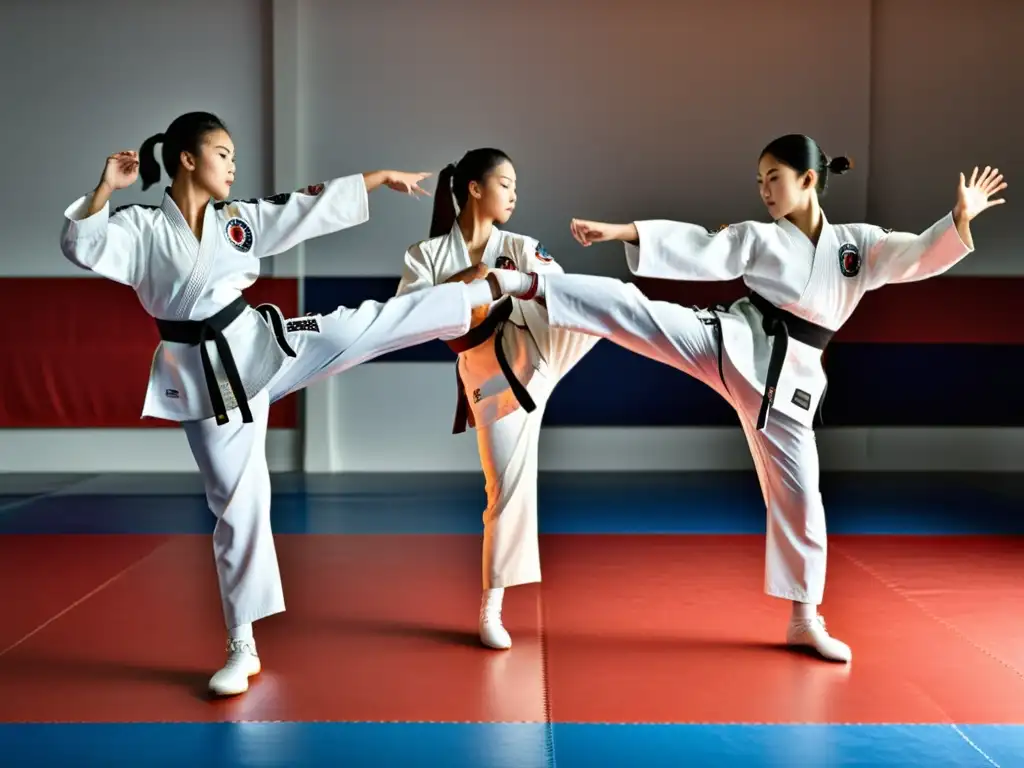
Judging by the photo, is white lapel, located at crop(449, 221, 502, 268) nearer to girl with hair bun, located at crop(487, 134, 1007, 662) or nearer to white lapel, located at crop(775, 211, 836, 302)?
girl with hair bun, located at crop(487, 134, 1007, 662)

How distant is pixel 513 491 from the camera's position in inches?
119

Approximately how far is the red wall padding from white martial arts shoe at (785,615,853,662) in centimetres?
443

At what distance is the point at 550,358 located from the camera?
3064mm

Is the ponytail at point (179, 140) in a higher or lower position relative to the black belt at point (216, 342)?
higher

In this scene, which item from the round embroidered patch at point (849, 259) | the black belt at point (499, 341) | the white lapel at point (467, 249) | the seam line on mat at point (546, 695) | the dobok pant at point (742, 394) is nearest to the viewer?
the seam line on mat at point (546, 695)

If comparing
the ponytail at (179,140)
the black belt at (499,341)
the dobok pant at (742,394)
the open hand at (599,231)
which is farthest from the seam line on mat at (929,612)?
the ponytail at (179,140)

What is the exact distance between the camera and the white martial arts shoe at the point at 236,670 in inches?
102

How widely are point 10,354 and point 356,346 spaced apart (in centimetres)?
487

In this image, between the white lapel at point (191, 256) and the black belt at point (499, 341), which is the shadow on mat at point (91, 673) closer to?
the white lapel at point (191, 256)

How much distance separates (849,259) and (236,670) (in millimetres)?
2041

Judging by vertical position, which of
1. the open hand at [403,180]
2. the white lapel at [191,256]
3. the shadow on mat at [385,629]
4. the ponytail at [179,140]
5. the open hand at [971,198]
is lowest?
the shadow on mat at [385,629]

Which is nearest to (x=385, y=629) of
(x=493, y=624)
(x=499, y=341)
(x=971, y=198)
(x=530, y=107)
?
(x=493, y=624)

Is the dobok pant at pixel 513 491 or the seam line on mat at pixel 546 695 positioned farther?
the dobok pant at pixel 513 491

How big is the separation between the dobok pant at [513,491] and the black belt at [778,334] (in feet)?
1.73
